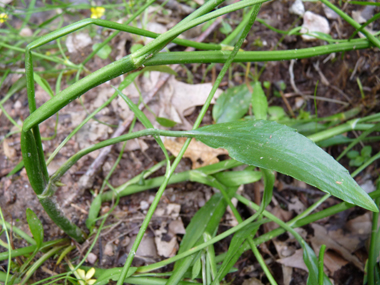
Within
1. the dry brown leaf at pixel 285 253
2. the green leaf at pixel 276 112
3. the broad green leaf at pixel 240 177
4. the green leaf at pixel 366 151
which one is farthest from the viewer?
the green leaf at pixel 276 112

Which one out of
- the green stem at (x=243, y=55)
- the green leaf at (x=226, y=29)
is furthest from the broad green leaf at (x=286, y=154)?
the green leaf at (x=226, y=29)

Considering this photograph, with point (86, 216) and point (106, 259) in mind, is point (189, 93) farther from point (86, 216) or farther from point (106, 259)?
point (106, 259)

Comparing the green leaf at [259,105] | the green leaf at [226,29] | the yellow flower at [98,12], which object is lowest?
the green leaf at [259,105]

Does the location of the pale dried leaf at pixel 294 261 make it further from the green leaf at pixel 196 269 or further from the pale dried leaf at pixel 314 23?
the pale dried leaf at pixel 314 23

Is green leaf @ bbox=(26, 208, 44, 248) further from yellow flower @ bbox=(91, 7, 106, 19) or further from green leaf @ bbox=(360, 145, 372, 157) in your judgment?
green leaf @ bbox=(360, 145, 372, 157)

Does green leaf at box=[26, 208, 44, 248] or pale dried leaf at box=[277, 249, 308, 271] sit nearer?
green leaf at box=[26, 208, 44, 248]

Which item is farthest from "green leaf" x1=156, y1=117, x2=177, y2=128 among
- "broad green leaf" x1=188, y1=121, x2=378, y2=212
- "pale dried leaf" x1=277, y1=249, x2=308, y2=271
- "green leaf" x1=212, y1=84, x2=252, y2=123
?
"pale dried leaf" x1=277, y1=249, x2=308, y2=271

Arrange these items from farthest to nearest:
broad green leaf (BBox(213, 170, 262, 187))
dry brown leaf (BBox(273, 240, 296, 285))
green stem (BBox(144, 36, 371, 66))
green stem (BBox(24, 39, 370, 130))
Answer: dry brown leaf (BBox(273, 240, 296, 285)) → broad green leaf (BBox(213, 170, 262, 187)) → green stem (BBox(144, 36, 371, 66)) → green stem (BBox(24, 39, 370, 130))

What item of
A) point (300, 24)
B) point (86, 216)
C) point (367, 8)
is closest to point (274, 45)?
point (300, 24)
